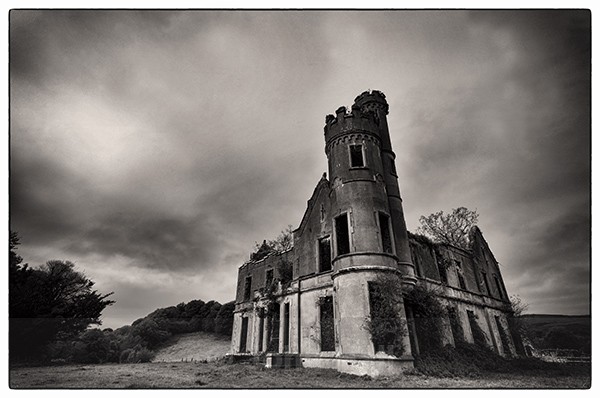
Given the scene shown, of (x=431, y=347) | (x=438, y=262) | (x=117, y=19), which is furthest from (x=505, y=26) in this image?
(x=438, y=262)

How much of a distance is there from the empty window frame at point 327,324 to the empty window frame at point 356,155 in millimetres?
7137

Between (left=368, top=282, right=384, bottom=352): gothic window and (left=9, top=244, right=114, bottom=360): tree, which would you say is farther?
(left=368, top=282, right=384, bottom=352): gothic window

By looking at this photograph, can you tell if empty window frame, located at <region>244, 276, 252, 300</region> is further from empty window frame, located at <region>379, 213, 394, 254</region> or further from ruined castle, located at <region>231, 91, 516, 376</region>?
empty window frame, located at <region>379, 213, 394, 254</region>

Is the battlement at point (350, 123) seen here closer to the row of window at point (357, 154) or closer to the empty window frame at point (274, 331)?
the row of window at point (357, 154)

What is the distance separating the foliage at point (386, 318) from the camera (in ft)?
36.4

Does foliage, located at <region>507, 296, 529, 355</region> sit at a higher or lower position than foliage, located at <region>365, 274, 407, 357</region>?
lower

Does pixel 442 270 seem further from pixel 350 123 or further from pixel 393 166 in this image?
pixel 350 123

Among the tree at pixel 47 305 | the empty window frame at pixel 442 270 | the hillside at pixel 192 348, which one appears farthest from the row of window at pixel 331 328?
the tree at pixel 47 305

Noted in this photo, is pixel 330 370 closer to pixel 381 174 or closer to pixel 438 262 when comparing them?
pixel 381 174

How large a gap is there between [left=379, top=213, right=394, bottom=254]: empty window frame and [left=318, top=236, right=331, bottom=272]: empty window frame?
11.1 ft

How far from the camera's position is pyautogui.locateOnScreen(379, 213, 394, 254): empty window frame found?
14.1 m

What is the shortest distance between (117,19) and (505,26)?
1162 cm

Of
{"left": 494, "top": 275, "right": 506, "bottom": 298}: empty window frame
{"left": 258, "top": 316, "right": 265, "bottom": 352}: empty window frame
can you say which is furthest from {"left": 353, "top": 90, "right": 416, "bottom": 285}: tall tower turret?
{"left": 494, "top": 275, "right": 506, "bottom": 298}: empty window frame
